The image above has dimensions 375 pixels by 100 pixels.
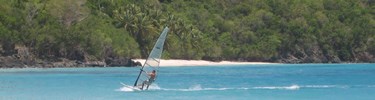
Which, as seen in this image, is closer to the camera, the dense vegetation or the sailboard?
the sailboard

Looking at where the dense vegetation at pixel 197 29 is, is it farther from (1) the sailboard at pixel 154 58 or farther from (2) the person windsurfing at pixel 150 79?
(1) the sailboard at pixel 154 58

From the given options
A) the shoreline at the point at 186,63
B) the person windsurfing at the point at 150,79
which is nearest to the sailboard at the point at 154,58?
the person windsurfing at the point at 150,79

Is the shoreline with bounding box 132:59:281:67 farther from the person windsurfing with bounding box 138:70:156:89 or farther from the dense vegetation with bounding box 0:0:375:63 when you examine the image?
the person windsurfing with bounding box 138:70:156:89

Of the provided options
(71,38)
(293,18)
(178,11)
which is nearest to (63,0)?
(71,38)

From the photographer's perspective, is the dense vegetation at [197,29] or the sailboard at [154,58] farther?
the dense vegetation at [197,29]

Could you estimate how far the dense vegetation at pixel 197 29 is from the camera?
101375 mm

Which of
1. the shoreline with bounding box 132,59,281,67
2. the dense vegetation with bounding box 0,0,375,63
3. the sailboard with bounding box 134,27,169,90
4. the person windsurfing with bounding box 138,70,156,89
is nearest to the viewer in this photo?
the person windsurfing with bounding box 138,70,156,89

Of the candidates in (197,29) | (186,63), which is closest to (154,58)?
(186,63)

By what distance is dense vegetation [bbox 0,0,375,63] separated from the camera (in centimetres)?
10138

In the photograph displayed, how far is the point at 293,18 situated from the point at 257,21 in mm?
7878

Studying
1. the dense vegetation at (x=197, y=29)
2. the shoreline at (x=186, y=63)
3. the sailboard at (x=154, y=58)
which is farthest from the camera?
the shoreline at (x=186, y=63)

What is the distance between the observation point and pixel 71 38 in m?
101

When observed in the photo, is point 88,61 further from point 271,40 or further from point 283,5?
point 283,5

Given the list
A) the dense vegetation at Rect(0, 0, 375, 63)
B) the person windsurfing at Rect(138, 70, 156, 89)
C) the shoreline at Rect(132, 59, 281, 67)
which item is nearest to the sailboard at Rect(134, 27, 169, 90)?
the person windsurfing at Rect(138, 70, 156, 89)
